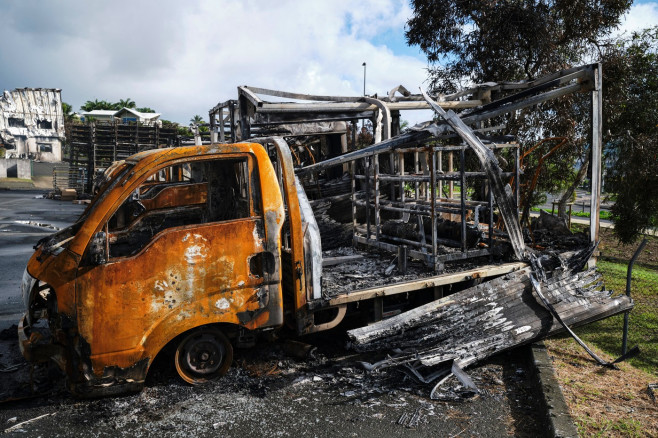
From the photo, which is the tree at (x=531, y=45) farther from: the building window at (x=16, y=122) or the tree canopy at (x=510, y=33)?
the building window at (x=16, y=122)

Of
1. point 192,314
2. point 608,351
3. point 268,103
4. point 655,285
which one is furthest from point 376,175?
point 655,285

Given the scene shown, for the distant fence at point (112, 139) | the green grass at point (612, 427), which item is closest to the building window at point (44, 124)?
the distant fence at point (112, 139)

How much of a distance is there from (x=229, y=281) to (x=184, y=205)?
5.38 ft

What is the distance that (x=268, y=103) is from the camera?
7020 mm

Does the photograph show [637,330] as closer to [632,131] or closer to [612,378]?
[612,378]

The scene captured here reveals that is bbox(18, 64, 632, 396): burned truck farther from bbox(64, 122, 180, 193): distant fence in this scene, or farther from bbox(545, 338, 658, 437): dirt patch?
bbox(64, 122, 180, 193): distant fence

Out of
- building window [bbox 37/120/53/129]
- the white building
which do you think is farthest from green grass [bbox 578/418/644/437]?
building window [bbox 37/120/53/129]

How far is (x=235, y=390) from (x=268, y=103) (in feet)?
13.8

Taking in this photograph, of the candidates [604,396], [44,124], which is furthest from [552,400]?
[44,124]

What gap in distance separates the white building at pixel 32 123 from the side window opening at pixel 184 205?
45148 millimetres

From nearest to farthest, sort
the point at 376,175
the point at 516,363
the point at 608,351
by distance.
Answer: the point at 516,363, the point at 608,351, the point at 376,175

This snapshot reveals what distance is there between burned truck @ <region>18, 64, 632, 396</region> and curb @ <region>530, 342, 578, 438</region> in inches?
11.2

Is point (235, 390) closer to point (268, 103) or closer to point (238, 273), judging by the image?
point (238, 273)

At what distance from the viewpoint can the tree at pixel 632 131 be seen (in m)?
9.35
